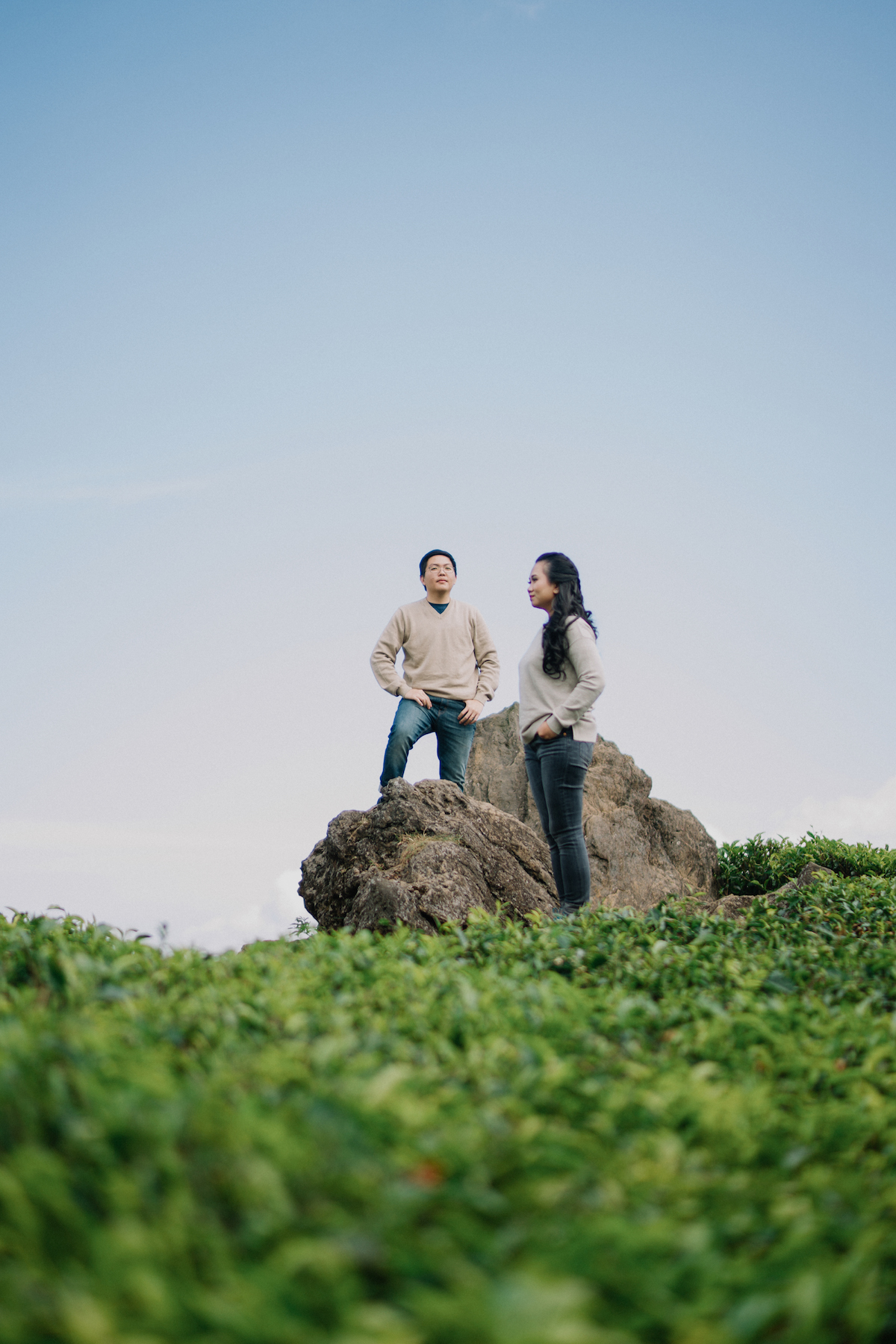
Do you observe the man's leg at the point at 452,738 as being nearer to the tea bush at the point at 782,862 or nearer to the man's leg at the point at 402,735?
the man's leg at the point at 402,735

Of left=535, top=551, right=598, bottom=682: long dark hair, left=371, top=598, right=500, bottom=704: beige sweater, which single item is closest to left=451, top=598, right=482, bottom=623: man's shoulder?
left=371, top=598, right=500, bottom=704: beige sweater

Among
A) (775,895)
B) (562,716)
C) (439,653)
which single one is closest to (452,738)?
(439,653)

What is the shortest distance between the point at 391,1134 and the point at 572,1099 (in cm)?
85

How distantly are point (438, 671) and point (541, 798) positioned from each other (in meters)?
2.29

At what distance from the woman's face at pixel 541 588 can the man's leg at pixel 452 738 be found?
1.97m

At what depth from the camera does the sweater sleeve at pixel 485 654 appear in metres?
10.6

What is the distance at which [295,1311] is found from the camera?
198 centimetres

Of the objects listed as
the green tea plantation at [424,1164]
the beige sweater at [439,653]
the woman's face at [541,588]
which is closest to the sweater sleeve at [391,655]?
the beige sweater at [439,653]

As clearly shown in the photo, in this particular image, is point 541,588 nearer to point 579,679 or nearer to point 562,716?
point 579,679

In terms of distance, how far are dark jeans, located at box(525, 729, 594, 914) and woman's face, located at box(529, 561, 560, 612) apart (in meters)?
1.13

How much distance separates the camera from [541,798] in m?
8.46

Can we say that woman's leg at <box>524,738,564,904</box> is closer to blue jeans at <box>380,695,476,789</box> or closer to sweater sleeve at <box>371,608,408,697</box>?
blue jeans at <box>380,695,476,789</box>

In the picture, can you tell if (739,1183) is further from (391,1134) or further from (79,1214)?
(79,1214)

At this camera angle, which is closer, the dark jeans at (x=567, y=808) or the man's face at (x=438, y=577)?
the dark jeans at (x=567, y=808)
